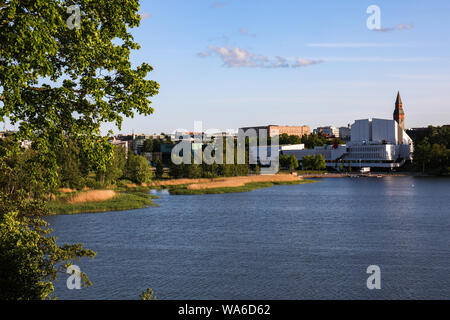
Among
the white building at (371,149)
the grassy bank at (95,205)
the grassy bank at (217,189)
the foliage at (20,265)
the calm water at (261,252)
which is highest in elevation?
the white building at (371,149)

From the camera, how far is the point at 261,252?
35969 mm

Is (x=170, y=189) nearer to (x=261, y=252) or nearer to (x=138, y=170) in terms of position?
(x=138, y=170)

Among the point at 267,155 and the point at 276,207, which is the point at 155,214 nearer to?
the point at 276,207

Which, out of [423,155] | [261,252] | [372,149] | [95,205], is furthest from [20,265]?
[372,149]

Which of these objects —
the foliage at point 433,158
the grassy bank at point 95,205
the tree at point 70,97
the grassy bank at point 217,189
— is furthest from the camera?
the foliage at point 433,158

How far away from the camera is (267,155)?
19625 centimetres

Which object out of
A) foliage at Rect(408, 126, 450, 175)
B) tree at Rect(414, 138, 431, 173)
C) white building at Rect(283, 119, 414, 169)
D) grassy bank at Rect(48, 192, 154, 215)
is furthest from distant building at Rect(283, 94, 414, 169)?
grassy bank at Rect(48, 192, 154, 215)

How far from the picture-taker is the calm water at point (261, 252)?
26625 mm

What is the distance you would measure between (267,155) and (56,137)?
184 m

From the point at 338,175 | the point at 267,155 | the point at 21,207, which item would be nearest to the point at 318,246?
the point at 21,207

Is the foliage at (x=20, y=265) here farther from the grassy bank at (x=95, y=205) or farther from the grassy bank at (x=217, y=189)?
the grassy bank at (x=217, y=189)

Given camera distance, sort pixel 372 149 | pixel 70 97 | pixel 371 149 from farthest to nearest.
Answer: pixel 371 149 → pixel 372 149 → pixel 70 97

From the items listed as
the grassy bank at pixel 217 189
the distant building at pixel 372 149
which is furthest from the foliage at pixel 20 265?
the distant building at pixel 372 149

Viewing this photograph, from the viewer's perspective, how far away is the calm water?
26625mm
